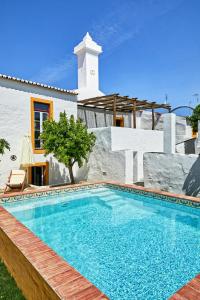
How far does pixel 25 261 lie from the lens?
3.88 meters

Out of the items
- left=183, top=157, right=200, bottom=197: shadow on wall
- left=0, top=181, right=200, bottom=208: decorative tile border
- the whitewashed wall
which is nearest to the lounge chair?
the whitewashed wall

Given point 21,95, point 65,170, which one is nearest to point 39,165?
point 65,170

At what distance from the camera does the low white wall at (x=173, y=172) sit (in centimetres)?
1052

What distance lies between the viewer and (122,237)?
22.4 feet

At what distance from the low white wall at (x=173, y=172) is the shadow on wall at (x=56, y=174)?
19.1ft

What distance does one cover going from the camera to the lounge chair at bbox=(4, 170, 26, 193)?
1209cm

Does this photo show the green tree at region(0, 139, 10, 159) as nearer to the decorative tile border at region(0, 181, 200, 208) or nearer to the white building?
the white building

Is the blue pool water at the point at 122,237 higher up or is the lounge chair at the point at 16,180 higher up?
the lounge chair at the point at 16,180

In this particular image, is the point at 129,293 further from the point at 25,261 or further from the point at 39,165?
the point at 39,165

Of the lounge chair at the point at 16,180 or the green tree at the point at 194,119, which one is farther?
the green tree at the point at 194,119

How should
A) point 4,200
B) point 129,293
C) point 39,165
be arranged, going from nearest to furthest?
point 129,293, point 4,200, point 39,165

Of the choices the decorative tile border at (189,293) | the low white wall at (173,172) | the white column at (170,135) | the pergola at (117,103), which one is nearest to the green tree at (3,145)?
the pergola at (117,103)

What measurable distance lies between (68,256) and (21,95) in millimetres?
10360

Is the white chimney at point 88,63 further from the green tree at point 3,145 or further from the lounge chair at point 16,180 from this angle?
the lounge chair at point 16,180
